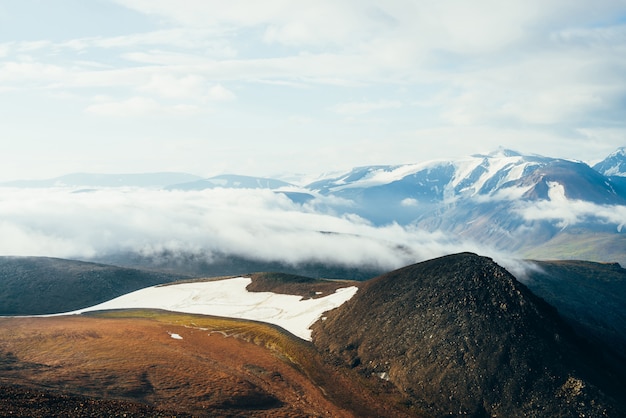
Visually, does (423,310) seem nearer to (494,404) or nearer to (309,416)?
(494,404)

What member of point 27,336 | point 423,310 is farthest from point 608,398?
point 27,336

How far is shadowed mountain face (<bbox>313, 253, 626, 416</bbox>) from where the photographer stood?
2344 inches

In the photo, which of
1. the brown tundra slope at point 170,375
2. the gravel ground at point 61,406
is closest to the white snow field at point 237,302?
the brown tundra slope at point 170,375

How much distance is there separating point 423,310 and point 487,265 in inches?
635

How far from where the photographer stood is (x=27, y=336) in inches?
3374

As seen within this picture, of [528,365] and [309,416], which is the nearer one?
[309,416]

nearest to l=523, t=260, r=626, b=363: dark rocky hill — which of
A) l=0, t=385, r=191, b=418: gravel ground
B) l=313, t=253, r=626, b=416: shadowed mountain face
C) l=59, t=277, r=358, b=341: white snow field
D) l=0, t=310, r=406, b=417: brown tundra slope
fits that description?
l=313, t=253, r=626, b=416: shadowed mountain face

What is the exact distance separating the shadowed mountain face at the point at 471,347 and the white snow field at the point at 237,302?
918 cm

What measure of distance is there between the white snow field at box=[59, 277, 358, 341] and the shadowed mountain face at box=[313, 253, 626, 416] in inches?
361

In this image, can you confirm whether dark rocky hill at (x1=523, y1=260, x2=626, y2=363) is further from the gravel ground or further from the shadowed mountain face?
the gravel ground

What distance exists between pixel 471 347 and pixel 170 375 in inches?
1607

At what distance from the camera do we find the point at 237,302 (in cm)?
12544

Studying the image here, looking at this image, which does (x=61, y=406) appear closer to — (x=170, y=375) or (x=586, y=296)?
(x=170, y=375)

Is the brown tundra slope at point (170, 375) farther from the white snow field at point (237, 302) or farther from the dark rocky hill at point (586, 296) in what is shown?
the dark rocky hill at point (586, 296)
